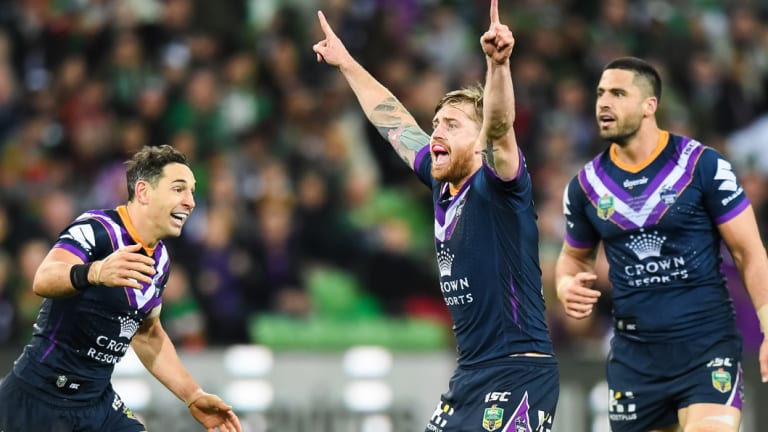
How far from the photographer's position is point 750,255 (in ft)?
24.7

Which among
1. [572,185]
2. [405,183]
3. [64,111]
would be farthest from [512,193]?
[64,111]

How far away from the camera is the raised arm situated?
614 cm

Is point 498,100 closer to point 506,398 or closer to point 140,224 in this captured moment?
point 506,398

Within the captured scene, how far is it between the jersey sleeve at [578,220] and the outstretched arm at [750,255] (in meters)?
0.82

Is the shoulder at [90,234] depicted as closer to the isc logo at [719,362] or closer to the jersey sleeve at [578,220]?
the jersey sleeve at [578,220]

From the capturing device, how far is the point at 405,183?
46.9ft

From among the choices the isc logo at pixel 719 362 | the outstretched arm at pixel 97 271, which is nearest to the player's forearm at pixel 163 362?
the outstretched arm at pixel 97 271

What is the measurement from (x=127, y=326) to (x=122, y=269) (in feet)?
3.05

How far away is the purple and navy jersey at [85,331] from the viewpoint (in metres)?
7.21

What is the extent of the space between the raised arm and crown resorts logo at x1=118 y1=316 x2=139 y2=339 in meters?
2.23

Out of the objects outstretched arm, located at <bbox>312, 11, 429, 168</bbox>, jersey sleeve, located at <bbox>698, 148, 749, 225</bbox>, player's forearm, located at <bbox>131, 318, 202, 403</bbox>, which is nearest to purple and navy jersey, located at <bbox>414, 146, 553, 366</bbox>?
outstretched arm, located at <bbox>312, 11, 429, 168</bbox>

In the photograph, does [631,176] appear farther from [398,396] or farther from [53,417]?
[398,396]

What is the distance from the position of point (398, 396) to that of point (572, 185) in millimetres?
3912

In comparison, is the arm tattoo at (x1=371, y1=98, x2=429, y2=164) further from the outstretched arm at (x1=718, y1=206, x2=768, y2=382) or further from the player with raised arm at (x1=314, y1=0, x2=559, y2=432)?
the outstretched arm at (x1=718, y1=206, x2=768, y2=382)
